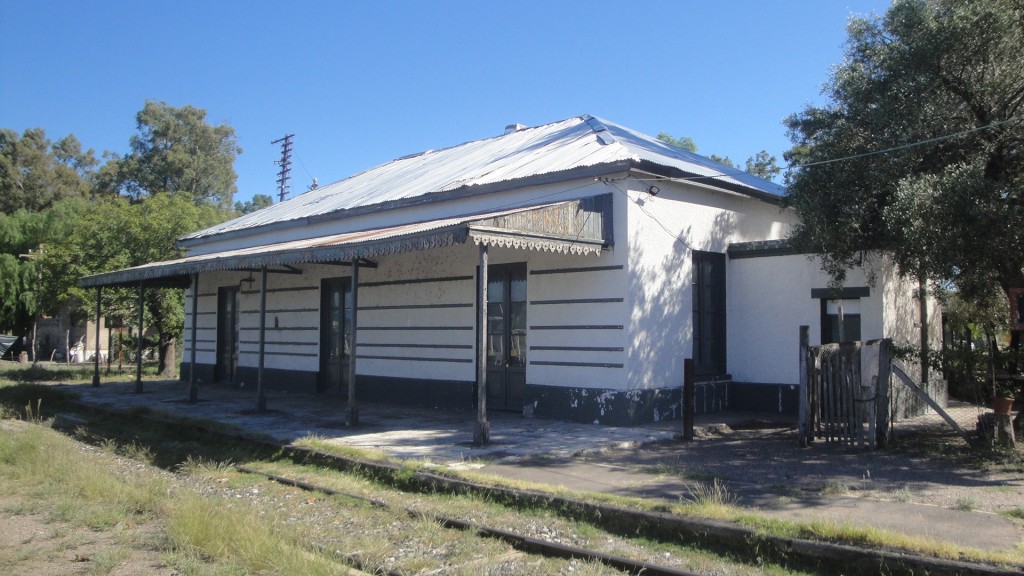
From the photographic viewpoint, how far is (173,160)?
1927 inches

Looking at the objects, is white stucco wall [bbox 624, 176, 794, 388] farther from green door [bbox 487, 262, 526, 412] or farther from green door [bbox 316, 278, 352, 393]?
green door [bbox 316, 278, 352, 393]

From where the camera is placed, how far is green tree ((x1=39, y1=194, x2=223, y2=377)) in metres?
23.8

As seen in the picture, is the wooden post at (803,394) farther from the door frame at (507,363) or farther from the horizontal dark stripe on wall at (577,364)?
the door frame at (507,363)

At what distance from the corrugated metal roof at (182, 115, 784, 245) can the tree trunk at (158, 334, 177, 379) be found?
4394 millimetres

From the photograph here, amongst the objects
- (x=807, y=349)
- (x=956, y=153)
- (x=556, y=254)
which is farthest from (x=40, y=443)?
(x=956, y=153)

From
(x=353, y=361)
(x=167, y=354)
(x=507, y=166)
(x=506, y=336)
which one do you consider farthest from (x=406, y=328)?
(x=167, y=354)

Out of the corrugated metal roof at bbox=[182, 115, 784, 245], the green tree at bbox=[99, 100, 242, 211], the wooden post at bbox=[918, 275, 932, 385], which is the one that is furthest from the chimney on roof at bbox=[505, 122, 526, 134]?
the green tree at bbox=[99, 100, 242, 211]

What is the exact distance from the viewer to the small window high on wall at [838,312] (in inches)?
497

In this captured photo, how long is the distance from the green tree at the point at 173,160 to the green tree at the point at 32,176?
7.23ft

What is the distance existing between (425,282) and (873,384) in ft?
26.3

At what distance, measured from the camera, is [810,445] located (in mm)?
10242

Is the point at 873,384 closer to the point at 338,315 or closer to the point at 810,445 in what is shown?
the point at 810,445

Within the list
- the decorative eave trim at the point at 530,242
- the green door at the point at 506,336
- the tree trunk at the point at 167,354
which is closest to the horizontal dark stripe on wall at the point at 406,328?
the green door at the point at 506,336

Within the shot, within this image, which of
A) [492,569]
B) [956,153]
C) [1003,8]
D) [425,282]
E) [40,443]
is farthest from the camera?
[425,282]
